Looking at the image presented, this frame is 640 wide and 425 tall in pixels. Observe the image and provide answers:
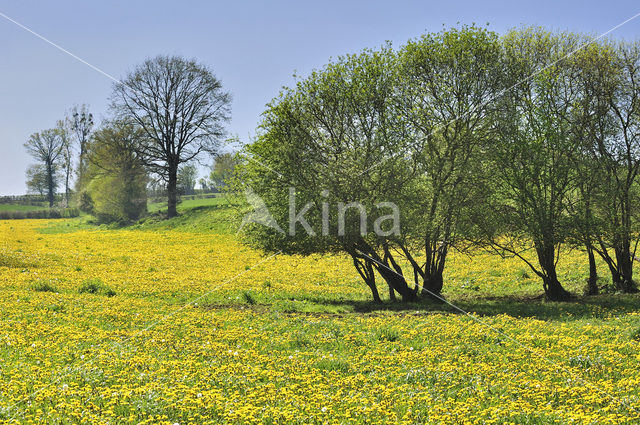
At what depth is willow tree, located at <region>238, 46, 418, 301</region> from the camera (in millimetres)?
20062

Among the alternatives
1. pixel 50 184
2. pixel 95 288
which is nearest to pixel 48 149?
pixel 50 184

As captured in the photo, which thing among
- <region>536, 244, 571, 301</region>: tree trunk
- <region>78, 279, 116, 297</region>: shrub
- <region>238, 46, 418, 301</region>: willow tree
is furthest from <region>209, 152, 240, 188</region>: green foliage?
<region>536, 244, 571, 301</region>: tree trunk

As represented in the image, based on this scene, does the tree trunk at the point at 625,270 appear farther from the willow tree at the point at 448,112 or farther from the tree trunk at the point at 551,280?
the willow tree at the point at 448,112

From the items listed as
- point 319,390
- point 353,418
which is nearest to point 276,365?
point 319,390

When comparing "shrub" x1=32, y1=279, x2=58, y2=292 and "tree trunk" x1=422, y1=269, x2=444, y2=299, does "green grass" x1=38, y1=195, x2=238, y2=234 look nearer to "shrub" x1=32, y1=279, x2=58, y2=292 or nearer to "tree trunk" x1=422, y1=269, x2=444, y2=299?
"shrub" x1=32, y1=279, x2=58, y2=292

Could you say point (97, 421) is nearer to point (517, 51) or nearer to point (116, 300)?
point (116, 300)

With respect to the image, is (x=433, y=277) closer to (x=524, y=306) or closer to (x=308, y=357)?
(x=524, y=306)

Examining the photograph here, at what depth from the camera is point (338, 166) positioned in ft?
67.0

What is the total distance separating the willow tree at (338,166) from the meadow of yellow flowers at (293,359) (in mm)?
2868

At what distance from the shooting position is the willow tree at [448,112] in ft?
69.2

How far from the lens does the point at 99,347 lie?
11344 mm

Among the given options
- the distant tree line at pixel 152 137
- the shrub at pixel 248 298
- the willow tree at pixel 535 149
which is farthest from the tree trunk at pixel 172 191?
the willow tree at pixel 535 149

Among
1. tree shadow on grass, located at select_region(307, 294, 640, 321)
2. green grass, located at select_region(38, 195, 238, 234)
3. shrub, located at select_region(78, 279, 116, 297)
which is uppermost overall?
green grass, located at select_region(38, 195, 238, 234)

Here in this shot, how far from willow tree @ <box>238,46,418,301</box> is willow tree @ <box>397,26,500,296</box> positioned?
2.37 feet
